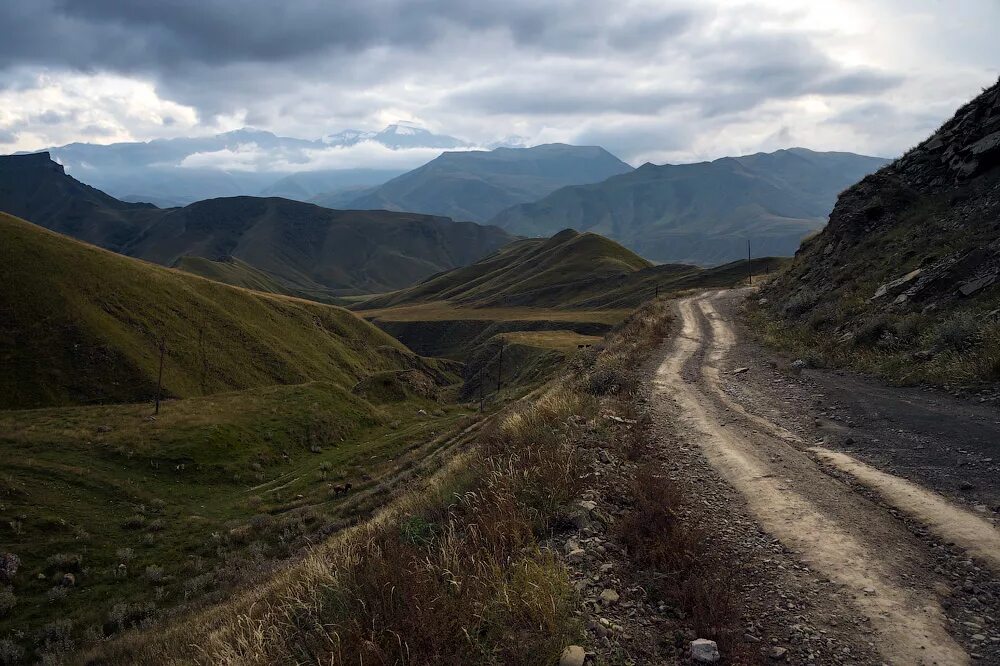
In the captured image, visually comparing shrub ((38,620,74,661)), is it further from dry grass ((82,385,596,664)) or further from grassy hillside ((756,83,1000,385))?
grassy hillside ((756,83,1000,385))

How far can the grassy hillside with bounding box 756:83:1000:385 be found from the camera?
15.7 m

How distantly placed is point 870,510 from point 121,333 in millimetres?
78191

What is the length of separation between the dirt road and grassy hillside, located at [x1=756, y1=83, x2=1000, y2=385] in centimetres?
239

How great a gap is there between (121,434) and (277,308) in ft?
213

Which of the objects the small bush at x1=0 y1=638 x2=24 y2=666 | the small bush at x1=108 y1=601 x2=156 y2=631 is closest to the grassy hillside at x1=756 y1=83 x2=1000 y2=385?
the small bush at x1=108 y1=601 x2=156 y2=631

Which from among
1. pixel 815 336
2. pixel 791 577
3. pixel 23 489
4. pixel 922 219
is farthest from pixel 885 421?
pixel 23 489

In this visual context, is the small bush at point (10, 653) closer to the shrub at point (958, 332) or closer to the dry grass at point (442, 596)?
the dry grass at point (442, 596)

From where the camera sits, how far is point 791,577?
6551 mm

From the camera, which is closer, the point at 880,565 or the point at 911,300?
the point at 880,565

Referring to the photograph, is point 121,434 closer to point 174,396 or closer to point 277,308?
point 174,396

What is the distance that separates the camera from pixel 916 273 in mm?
21906

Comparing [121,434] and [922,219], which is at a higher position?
[922,219]

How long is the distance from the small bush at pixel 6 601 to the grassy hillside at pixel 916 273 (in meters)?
35.5

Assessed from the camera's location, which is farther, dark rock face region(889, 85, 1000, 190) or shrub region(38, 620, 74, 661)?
dark rock face region(889, 85, 1000, 190)
